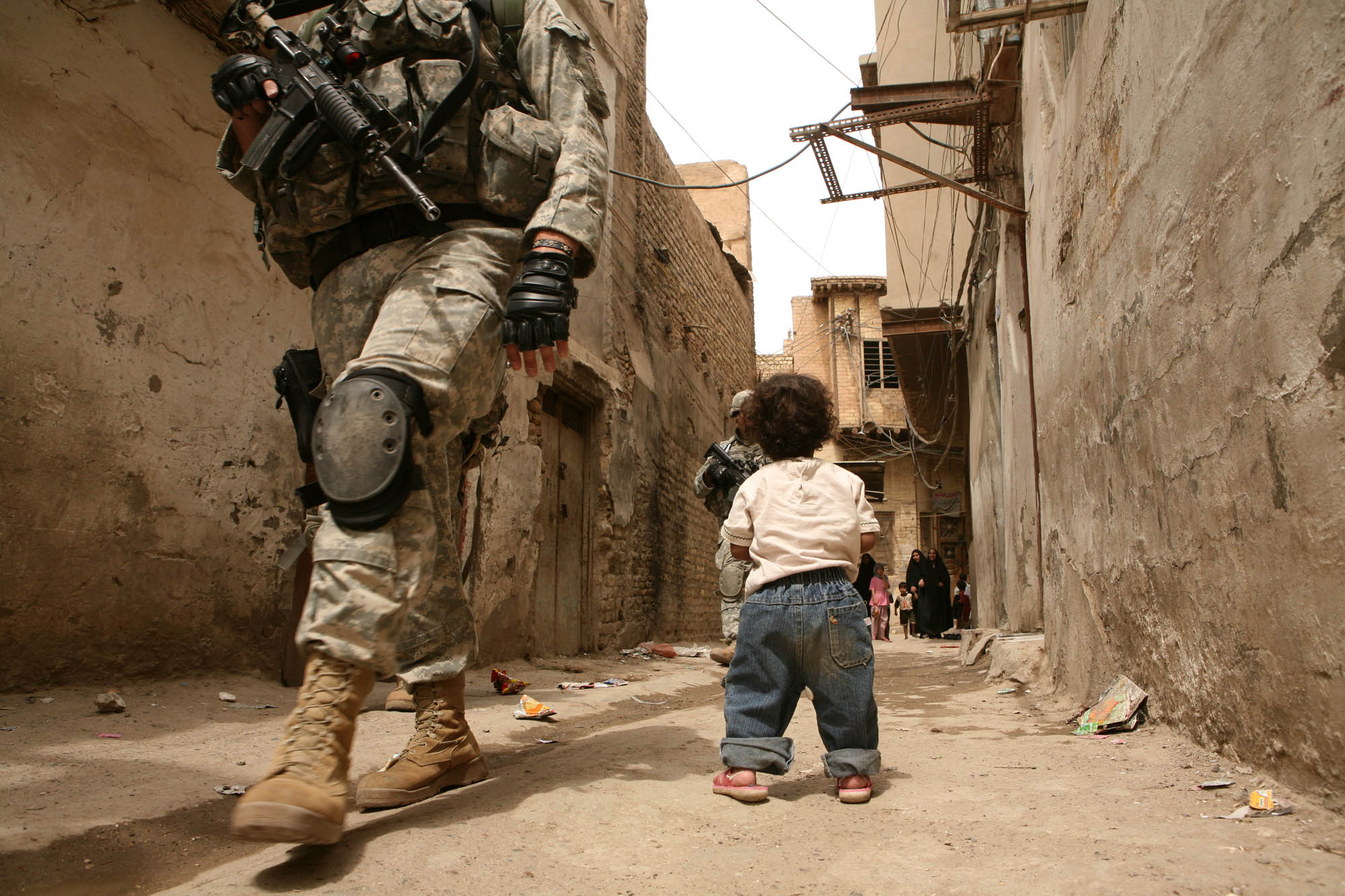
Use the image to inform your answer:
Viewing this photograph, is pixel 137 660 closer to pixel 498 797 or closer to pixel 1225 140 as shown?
pixel 498 797

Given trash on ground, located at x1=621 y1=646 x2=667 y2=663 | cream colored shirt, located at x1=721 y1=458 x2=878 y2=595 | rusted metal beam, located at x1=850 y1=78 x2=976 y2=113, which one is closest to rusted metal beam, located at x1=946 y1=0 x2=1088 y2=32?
rusted metal beam, located at x1=850 y1=78 x2=976 y2=113

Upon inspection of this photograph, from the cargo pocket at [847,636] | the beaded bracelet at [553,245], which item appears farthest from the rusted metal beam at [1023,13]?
the cargo pocket at [847,636]

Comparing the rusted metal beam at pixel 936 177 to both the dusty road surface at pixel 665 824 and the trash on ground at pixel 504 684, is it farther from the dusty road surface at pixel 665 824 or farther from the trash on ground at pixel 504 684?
the trash on ground at pixel 504 684

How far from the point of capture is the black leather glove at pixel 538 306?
175cm

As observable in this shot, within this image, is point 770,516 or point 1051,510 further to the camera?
point 1051,510

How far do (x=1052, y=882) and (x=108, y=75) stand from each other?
154 inches

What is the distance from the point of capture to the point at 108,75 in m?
3.25

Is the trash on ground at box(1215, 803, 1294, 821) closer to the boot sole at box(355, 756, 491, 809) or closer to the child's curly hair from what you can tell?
the child's curly hair

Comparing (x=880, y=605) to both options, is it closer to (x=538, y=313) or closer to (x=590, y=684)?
(x=590, y=684)

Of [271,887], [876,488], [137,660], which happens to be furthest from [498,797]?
[876,488]

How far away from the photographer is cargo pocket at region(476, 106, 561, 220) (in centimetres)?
194

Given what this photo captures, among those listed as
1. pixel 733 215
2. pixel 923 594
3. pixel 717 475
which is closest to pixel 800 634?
pixel 717 475

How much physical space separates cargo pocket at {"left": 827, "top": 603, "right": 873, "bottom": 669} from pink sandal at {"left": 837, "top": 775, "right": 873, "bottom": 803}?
0.73 feet

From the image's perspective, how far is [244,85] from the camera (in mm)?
1931
